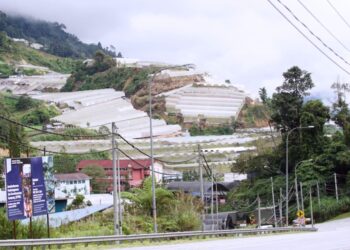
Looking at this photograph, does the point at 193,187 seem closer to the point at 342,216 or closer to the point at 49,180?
the point at 342,216

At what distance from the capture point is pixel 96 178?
9938 centimetres

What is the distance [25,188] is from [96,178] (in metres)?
77.3

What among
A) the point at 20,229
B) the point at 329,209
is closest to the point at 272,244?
the point at 20,229

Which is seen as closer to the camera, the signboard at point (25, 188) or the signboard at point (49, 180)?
the signboard at point (25, 188)

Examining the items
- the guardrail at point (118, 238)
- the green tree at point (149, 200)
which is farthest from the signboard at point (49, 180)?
the green tree at point (149, 200)

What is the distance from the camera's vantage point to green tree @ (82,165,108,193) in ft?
322

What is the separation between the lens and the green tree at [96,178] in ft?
322

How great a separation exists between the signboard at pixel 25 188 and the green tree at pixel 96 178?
2941 inches

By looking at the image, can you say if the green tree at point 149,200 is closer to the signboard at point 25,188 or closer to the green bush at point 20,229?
the green bush at point 20,229

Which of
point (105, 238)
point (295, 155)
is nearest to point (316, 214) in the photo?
point (295, 155)

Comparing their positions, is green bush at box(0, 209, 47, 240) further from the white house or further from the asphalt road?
the white house

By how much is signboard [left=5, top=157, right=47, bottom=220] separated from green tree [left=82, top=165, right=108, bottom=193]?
7471 cm

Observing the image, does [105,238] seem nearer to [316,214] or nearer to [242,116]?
[316,214]

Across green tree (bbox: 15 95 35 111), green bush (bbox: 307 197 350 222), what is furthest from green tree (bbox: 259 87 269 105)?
green bush (bbox: 307 197 350 222)
